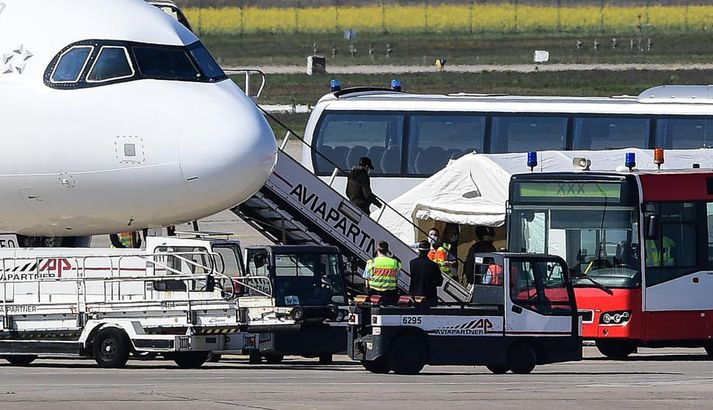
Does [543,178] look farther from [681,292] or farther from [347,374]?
[347,374]

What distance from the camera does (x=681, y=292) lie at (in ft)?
90.4

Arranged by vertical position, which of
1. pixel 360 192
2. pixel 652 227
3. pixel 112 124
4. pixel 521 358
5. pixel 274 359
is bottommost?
pixel 274 359

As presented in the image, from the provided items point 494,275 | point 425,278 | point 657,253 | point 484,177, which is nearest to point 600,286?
point 657,253

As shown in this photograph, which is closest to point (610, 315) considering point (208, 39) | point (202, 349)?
point (202, 349)

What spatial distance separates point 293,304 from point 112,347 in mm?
3097

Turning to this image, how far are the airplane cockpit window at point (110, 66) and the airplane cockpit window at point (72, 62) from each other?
139 millimetres

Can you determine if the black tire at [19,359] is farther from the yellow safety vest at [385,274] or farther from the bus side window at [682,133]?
the bus side window at [682,133]

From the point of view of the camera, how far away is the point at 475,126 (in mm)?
39344

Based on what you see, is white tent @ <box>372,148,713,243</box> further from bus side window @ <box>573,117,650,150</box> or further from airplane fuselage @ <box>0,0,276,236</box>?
airplane fuselage @ <box>0,0,276,236</box>

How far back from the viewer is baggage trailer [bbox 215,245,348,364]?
23.5 m

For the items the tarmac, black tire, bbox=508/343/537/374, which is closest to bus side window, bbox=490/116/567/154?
the tarmac

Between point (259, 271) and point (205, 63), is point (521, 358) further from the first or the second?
point (205, 63)

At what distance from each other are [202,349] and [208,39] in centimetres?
7400

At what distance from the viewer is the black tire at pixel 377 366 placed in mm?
22844
